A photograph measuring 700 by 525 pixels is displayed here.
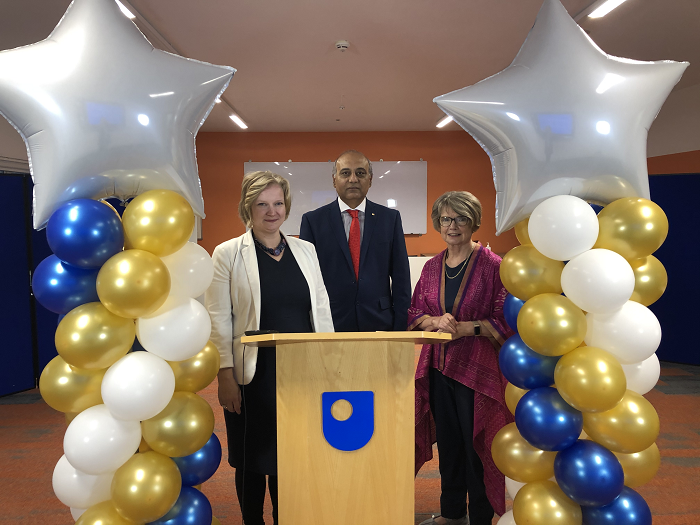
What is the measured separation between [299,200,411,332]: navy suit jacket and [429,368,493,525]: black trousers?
38 centimetres

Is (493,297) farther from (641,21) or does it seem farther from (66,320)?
(641,21)

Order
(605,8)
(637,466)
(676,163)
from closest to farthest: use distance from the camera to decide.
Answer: (637,466) < (605,8) < (676,163)

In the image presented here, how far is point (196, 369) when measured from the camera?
150 cm

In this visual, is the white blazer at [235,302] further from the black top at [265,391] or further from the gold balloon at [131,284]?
the gold balloon at [131,284]

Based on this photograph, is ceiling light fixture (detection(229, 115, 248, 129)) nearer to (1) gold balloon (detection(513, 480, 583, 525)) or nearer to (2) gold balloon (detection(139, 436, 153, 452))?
(2) gold balloon (detection(139, 436, 153, 452))

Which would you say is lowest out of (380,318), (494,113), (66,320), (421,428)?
(421,428)

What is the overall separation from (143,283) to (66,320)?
0.86ft

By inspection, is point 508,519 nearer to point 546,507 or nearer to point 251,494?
point 546,507

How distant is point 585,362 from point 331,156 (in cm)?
724

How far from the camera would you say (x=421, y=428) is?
2127 millimetres

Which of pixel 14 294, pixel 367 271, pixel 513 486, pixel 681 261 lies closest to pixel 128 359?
pixel 367 271

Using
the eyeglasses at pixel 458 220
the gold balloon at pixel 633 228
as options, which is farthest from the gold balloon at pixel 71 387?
the gold balloon at pixel 633 228

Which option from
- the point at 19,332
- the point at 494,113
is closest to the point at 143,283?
the point at 494,113

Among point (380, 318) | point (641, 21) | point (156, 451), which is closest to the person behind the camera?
point (156, 451)
